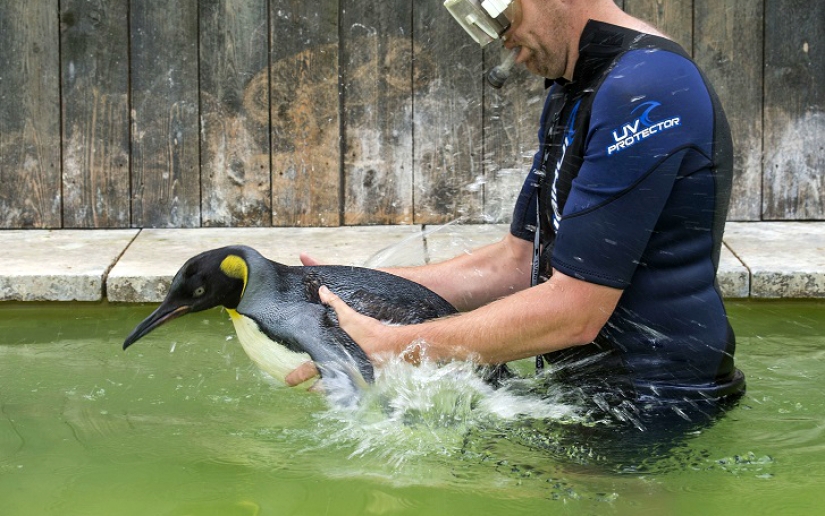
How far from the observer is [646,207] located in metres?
2.81

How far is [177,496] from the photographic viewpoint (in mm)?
3102

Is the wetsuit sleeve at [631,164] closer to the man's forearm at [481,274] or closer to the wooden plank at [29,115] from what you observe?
the man's forearm at [481,274]

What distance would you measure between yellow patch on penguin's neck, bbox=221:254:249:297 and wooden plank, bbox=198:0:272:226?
2.95 m

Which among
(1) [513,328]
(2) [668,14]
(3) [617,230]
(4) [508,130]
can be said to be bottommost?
(1) [513,328]

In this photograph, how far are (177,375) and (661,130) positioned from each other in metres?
2.06

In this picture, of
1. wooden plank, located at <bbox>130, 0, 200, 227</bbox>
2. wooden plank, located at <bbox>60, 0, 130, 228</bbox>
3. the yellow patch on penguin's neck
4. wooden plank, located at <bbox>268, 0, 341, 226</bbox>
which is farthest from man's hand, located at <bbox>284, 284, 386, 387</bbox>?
wooden plank, located at <bbox>60, 0, 130, 228</bbox>

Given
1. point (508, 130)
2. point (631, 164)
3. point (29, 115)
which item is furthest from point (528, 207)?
point (29, 115)

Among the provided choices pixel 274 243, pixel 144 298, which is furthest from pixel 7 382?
pixel 274 243

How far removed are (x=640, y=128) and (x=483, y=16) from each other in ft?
1.69

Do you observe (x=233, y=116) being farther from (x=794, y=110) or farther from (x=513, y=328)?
(x=513, y=328)

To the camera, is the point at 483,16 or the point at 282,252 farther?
the point at 282,252

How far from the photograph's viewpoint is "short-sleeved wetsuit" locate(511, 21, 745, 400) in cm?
281

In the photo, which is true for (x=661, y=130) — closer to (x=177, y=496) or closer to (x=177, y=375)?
(x=177, y=496)

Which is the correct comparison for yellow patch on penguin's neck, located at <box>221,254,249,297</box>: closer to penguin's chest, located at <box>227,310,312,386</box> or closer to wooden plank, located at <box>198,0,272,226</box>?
penguin's chest, located at <box>227,310,312,386</box>
